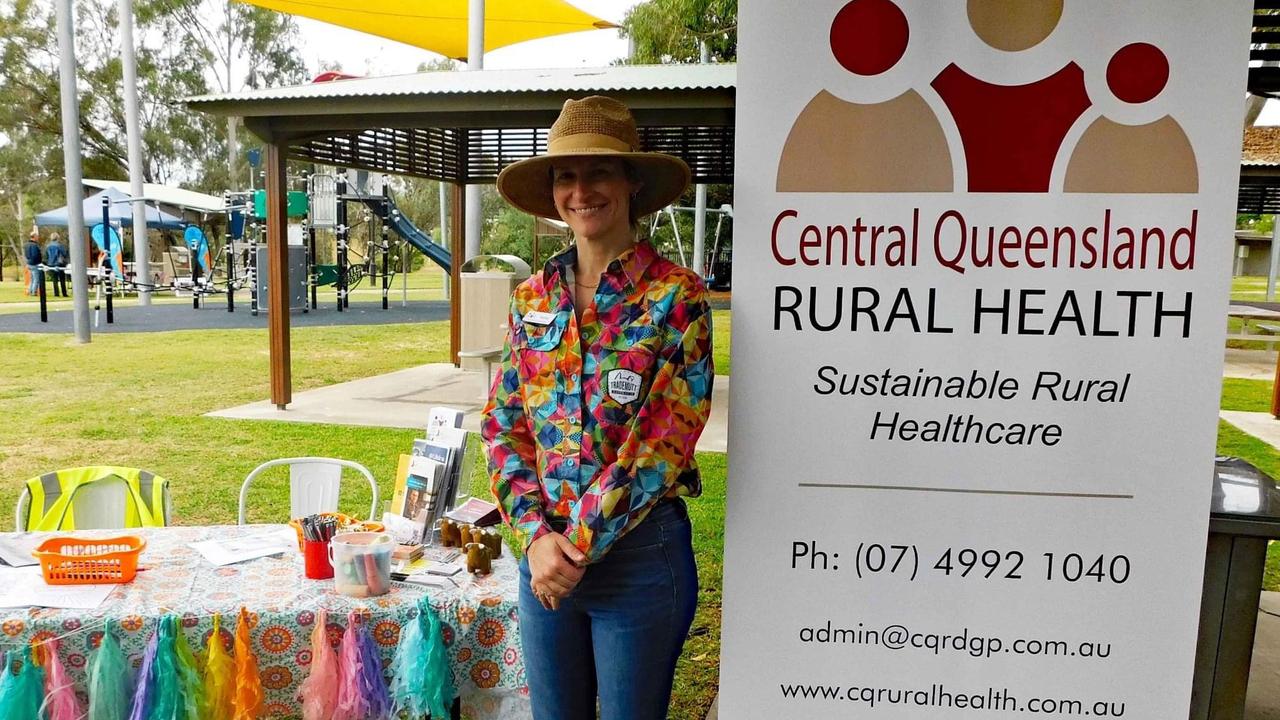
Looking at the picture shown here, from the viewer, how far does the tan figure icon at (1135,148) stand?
150 cm

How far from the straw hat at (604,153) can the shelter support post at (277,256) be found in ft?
21.2

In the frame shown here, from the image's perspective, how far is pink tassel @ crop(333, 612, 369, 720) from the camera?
216 centimetres

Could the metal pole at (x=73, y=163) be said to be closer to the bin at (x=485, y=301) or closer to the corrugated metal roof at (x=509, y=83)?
the bin at (x=485, y=301)

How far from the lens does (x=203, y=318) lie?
57.0ft

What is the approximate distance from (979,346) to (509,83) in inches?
232

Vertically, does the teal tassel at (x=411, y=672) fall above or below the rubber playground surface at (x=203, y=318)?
above

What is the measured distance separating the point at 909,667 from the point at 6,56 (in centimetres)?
4285

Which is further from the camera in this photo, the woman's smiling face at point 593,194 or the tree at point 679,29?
the tree at point 679,29

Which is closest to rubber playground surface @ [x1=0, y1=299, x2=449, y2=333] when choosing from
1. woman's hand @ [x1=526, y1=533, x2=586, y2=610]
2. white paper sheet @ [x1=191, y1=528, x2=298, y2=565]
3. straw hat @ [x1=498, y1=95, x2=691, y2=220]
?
white paper sheet @ [x1=191, y1=528, x2=298, y2=565]

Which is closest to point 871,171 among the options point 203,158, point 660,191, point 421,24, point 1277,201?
point 660,191

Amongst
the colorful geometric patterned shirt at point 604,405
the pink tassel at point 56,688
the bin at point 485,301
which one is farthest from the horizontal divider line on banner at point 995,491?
the bin at point 485,301

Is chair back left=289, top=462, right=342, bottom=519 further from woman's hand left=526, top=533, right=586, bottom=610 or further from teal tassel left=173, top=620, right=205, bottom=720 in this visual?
woman's hand left=526, top=533, right=586, bottom=610

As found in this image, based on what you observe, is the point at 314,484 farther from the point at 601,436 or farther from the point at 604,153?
the point at 604,153

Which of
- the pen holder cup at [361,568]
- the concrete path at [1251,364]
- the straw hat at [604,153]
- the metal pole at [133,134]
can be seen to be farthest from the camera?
the metal pole at [133,134]
